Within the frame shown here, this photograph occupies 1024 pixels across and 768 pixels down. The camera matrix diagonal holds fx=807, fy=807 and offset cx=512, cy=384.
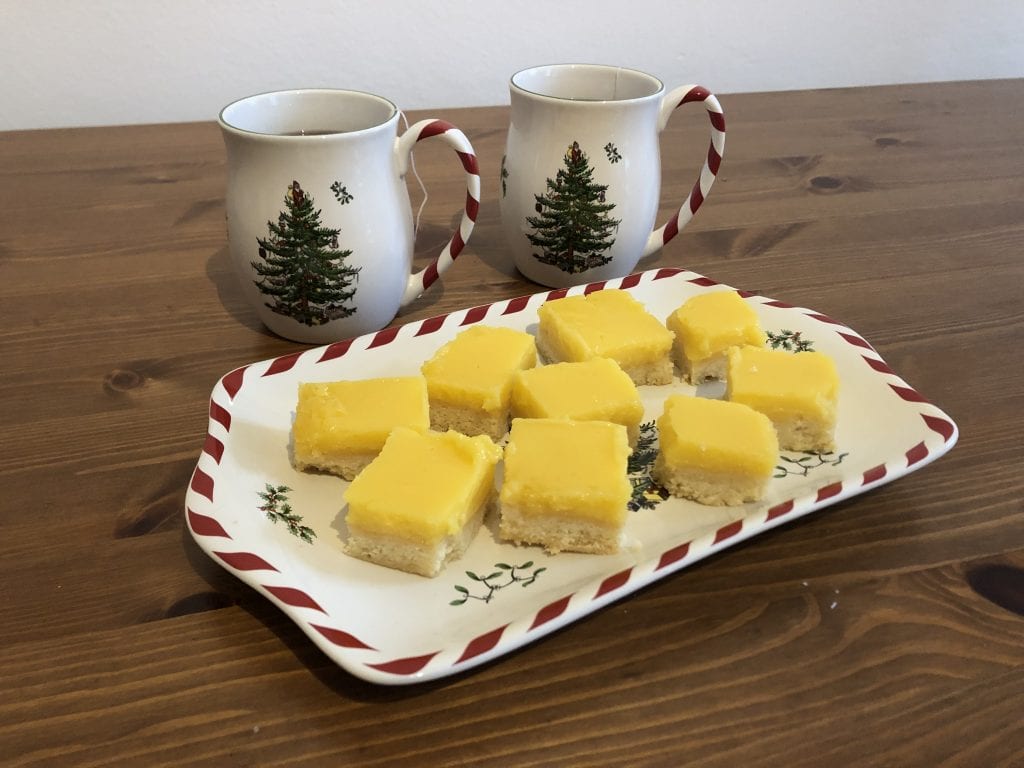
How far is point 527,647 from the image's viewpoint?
643 millimetres

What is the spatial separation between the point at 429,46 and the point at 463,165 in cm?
130

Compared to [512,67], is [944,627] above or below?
below

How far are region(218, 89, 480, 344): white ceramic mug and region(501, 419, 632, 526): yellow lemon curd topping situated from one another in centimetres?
32

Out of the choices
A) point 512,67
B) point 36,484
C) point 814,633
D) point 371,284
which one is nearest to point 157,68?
point 512,67

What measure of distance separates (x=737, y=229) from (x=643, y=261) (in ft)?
0.68

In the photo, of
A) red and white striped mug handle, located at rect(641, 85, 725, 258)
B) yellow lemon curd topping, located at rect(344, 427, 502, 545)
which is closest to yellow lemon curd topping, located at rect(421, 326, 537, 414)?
yellow lemon curd topping, located at rect(344, 427, 502, 545)

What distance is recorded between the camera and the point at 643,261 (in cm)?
125

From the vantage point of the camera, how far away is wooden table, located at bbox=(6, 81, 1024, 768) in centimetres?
58

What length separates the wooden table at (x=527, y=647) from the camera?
580 millimetres

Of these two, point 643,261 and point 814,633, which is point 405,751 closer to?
point 814,633

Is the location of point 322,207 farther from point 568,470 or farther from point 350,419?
point 568,470

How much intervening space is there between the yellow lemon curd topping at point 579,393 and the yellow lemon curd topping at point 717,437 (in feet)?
0.14

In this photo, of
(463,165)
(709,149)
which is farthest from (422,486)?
(709,149)

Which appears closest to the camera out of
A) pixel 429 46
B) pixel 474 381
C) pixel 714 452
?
pixel 714 452
